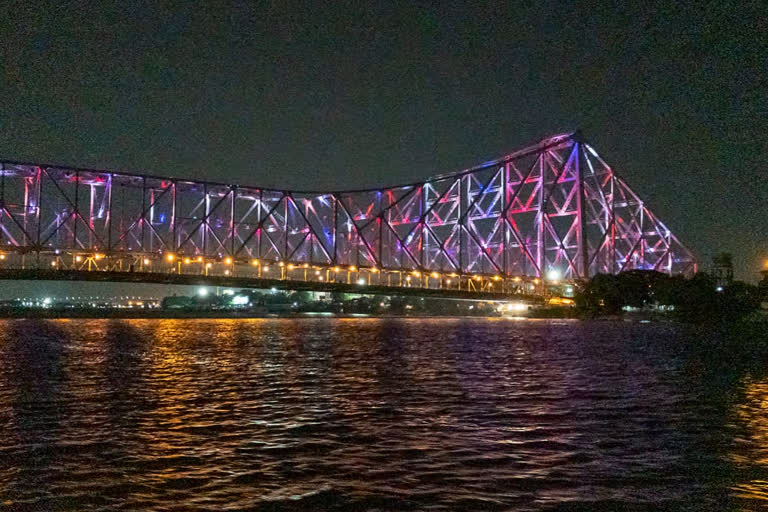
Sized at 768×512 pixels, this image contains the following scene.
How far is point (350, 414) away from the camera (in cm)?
1747

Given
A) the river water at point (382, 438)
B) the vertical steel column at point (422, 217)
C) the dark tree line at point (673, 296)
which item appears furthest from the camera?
the vertical steel column at point (422, 217)

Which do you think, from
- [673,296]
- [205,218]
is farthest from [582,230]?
[205,218]

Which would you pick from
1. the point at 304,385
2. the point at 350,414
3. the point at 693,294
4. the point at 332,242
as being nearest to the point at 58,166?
the point at 332,242

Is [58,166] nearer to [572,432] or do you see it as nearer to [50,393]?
[50,393]

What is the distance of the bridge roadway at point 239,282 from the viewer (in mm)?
79312

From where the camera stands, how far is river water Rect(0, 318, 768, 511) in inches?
418

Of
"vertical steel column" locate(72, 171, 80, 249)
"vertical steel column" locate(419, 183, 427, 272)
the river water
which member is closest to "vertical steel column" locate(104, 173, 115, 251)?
"vertical steel column" locate(72, 171, 80, 249)

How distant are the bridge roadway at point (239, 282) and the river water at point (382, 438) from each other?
2124 inches

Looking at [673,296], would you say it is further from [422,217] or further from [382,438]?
[382,438]

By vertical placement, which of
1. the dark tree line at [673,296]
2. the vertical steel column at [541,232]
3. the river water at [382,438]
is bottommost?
the river water at [382,438]

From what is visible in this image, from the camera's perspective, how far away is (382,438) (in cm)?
1459

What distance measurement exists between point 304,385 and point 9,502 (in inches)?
527

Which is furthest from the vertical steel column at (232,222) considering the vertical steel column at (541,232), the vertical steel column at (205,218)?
the vertical steel column at (541,232)

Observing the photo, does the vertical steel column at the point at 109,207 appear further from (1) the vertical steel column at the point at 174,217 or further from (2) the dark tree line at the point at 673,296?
(2) the dark tree line at the point at 673,296
